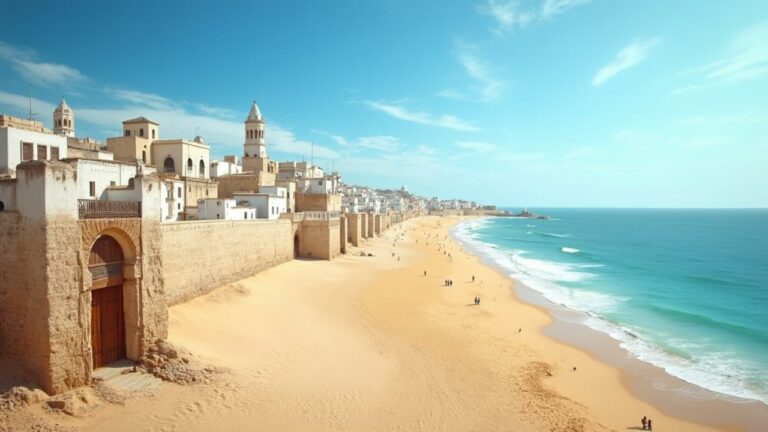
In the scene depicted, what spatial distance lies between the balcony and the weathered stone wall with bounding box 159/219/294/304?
5.46 feet

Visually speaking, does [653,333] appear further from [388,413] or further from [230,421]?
[230,421]

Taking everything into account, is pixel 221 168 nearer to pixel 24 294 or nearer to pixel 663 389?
pixel 24 294

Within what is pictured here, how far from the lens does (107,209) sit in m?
10.5

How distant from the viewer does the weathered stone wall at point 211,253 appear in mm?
15499

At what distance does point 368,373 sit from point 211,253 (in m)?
8.84

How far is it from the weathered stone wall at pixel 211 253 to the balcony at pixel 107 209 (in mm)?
1664

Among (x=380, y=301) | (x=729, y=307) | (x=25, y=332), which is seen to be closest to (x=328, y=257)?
(x=380, y=301)

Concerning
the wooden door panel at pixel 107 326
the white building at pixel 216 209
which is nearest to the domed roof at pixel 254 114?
the white building at pixel 216 209

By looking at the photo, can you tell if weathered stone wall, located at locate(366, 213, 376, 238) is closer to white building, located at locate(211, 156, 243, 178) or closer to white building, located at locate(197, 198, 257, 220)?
white building, located at locate(211, 156, 243, 178)

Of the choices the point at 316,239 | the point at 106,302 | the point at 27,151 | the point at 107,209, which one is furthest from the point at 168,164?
the point at 107,209

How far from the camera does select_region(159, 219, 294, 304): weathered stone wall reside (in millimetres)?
15499

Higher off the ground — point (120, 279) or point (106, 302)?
point (120, 279)

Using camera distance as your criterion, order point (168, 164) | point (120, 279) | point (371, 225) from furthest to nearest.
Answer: point (371, 225), point (168, 164), point (120, 279)

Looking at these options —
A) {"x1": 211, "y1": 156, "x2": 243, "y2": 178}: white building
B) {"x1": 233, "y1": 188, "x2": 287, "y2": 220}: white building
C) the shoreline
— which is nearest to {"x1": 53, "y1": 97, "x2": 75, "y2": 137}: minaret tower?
{"x1": 211, "y1": 156, "x2": 243, "y2": 178}: white building
